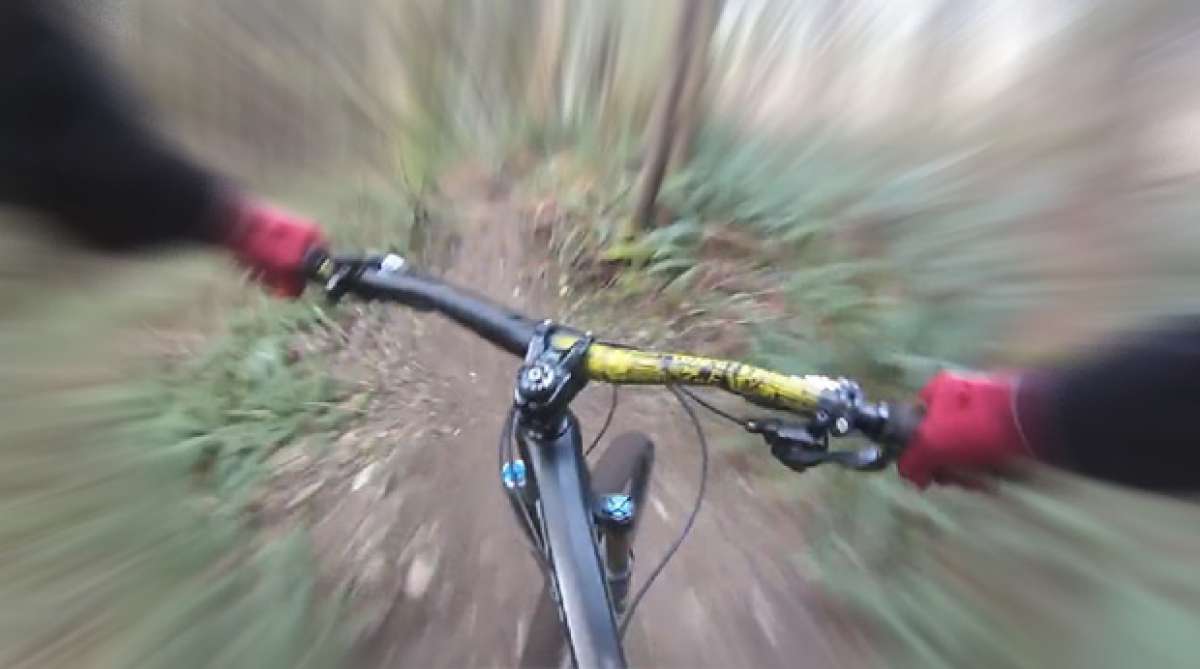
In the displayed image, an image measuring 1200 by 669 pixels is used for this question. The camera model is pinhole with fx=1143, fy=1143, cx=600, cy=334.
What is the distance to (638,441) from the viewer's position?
257 cm

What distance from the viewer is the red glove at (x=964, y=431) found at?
4.40ft

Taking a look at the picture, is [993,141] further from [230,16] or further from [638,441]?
[230,16]

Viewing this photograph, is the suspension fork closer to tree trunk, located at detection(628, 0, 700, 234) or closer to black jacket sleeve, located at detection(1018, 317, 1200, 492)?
black jacket sleeve, located at detection(1018, 317, 1200, 492)

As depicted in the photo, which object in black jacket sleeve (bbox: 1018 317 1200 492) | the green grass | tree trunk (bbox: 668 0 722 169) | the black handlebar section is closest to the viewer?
black jacket sleeve (bbox: 1018 317 1200 492)

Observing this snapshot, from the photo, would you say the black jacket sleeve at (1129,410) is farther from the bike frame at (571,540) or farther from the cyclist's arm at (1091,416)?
the bike frame at (571,540)

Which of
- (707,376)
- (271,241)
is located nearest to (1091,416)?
(707,376)

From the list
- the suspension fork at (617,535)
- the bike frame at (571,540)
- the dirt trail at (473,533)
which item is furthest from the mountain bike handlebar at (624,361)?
the dirt trail at (473,533)

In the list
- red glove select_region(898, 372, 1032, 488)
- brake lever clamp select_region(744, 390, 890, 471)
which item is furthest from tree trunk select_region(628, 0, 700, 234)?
red glove select_region(898, 372, 1032, 488)

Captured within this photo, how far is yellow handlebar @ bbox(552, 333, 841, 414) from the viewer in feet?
5.13

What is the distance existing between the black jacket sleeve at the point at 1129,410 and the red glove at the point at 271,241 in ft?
3.74

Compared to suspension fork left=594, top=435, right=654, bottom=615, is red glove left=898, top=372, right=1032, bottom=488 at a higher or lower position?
higher

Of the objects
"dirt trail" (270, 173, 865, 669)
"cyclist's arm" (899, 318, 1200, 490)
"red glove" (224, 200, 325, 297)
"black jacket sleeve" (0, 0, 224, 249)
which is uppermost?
"black jacket sleeve" (0, 0, 224, 249)

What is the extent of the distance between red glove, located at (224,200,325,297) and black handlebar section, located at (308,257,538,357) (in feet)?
0.10

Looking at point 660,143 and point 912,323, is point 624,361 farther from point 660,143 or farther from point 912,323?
point 660,143
